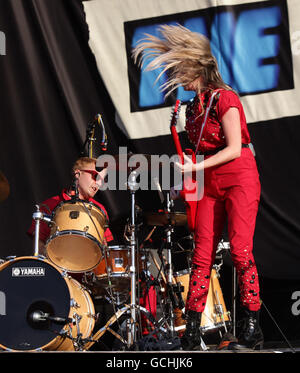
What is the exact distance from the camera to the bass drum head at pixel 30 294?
3.48 m

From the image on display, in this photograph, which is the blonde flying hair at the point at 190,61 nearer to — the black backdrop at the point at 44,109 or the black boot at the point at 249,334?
the black boot at the point at 249,334

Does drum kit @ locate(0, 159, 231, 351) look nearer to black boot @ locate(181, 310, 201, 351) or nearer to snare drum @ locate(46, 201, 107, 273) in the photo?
snare drum @ locate(46, 201, 107, 273)

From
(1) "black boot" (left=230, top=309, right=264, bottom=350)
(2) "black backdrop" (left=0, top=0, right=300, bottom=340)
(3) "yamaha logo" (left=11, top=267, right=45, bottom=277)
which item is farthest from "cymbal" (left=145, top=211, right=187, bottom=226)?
(1) "black boot" (left=230, top=309, right=264, bottom=350)

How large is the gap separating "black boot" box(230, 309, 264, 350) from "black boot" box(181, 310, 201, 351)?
0.22 meters

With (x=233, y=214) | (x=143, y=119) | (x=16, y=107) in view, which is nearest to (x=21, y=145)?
(x=16, y=107)

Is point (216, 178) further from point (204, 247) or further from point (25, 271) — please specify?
point (25, 271)

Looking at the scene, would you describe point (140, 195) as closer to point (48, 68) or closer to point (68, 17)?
point (48, 68)

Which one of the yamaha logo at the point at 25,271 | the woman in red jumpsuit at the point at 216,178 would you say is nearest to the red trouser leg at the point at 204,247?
the woman in red jumpsuit at the point at 216,178

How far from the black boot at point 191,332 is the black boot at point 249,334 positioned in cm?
22

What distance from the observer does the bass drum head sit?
11.4ft

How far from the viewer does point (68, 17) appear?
16.1 ft

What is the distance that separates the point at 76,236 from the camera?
3668 mm

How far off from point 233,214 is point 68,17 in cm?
292

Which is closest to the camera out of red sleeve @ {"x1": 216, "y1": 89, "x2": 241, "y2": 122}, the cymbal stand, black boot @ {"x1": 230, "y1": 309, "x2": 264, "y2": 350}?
black boot @ {"x1": 230, "y1": 309, "x2": 264, "y2": 350}
